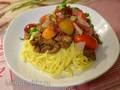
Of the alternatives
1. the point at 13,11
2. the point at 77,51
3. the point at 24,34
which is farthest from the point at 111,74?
the point at 13,11

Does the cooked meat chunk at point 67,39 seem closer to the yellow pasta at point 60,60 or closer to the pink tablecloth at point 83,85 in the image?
Result: the yellow pasta at point 60,60

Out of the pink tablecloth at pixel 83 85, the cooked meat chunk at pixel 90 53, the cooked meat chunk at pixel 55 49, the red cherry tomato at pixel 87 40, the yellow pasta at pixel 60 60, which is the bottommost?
the pink tablecloth at pixel 83 85

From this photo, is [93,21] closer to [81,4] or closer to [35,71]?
[81,4]

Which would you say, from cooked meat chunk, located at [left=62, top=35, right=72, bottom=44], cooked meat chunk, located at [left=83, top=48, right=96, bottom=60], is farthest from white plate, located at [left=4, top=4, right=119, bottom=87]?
cooked meat chunk, located at [left=62, top=35, right=72, bottom=44]

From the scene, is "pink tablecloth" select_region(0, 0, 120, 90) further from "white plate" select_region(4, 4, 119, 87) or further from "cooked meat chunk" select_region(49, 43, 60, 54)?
"cooked meat chunk" select_region(49, 43, 60, 54)

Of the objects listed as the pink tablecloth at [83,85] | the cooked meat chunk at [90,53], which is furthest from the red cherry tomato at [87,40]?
the pink tablecloth at [83,85]
